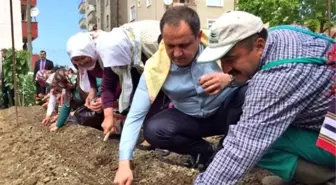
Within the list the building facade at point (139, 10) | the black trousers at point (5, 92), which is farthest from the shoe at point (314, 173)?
the building facade at point (139, 10)

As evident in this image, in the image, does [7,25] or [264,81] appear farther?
[7,25]

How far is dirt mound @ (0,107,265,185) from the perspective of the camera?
3119 mm

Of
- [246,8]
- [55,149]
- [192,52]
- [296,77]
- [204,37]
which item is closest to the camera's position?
[296,77]

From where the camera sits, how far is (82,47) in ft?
12.0

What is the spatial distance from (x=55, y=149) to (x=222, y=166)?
3014 mm

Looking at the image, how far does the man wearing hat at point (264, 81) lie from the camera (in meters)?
1.74

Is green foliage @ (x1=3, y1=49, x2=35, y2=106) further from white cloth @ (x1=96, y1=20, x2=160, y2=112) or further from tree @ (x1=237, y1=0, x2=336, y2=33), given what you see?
tree @ (x1=237, y1=0, x2=336, y2=33)

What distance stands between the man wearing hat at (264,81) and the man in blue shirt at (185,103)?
0.57m

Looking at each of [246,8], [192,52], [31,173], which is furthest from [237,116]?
[246,8]

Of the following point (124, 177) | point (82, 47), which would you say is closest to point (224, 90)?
point (124, 177)

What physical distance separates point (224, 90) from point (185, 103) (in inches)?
9.1

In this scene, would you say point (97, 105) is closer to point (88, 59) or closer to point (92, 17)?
point (88, 59)

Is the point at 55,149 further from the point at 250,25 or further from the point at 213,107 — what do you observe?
the point at 250,25

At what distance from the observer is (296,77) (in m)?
1.74
